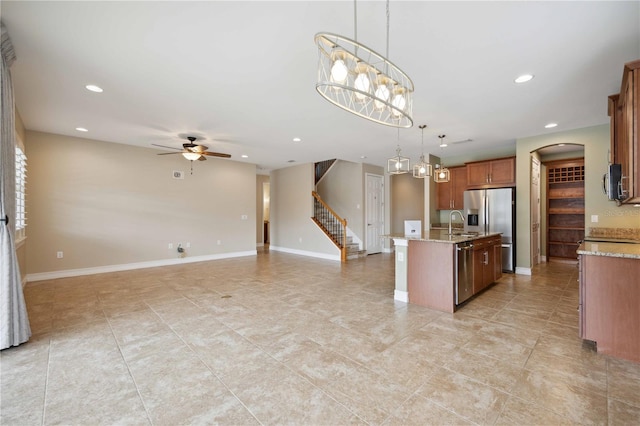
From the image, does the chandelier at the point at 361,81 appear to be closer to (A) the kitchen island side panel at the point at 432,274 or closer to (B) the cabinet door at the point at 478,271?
(A) the kitchen island side panel at the point at 432,274

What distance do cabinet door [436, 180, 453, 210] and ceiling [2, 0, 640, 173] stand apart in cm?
248

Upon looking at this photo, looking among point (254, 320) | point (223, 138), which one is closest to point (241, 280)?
point (254, 320)

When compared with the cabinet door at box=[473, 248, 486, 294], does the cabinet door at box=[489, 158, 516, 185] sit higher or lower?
higher

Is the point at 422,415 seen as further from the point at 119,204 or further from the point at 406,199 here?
the point at 406,199

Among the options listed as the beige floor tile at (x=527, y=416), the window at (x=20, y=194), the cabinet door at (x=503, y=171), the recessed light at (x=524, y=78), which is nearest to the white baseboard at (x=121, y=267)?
the window at (x=20, y=194)

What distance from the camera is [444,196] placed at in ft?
24.4

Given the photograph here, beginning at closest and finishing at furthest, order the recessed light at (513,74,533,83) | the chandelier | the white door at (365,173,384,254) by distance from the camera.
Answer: the chandelier → the recessed light at (513,74,533,83) → the white door at (365,173,384,254)

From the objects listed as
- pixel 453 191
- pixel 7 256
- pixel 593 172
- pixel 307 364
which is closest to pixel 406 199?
pixel 453 191

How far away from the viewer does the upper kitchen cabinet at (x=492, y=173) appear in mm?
5988

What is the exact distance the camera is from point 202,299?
4164 millimetres

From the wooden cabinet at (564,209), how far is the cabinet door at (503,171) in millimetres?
2106

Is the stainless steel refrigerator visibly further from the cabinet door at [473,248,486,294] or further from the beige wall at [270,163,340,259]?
the beige wall at [270,163,340,259]

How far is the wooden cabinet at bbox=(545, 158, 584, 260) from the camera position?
23.1 feet

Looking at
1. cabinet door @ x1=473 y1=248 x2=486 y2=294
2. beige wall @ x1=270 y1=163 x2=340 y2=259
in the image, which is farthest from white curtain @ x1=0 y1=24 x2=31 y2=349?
beige wall @ x1=270 y1=163 x2=340 y2=259
